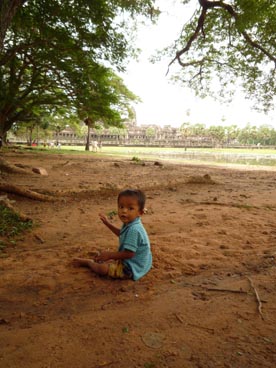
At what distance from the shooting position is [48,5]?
27.8 ft

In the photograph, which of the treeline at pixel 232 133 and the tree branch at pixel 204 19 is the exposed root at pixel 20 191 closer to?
the tree branch at pixel 204 19

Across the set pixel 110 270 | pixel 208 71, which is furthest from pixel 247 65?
pixel 110 270

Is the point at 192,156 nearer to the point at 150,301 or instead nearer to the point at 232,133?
the point at 150,301

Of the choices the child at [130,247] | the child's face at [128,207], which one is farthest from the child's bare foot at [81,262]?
the child's face at [128,207]

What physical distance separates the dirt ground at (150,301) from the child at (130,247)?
9 centimetres

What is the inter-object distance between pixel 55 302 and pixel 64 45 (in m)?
9.65

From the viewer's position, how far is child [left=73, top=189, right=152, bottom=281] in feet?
8.14

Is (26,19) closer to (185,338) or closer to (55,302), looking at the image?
(55,302)

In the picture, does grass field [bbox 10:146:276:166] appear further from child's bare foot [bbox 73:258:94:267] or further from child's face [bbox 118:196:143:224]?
child's face [bbox 118:196:143:224]

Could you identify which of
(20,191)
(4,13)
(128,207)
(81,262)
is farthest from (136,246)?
(4,13)

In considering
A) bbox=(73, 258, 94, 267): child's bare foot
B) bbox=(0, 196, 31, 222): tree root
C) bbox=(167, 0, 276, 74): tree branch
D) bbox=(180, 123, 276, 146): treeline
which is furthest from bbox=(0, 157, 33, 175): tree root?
bbox=(180, 123, 276, 146): treeline

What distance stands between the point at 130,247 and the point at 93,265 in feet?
1.63

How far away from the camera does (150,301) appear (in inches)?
86.1

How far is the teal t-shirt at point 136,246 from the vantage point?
2.49m
